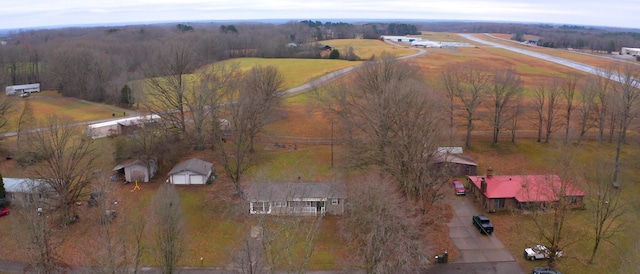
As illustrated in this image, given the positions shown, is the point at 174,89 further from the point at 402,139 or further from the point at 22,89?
the point at 22,89

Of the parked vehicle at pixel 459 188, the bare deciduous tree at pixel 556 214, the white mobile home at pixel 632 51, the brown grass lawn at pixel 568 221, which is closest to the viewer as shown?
the bare deciduous tree at pixel 556 214

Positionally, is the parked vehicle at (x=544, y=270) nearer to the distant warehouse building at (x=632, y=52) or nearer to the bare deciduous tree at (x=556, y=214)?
the bare deciduous tree at (x=556, y=214)

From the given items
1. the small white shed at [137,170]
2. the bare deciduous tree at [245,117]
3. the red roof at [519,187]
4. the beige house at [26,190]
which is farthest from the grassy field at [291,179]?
the beige house at [26,190]

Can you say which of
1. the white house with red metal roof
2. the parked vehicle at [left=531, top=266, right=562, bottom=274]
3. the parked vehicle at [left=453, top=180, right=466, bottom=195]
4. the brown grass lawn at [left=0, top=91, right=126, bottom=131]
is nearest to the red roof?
the white house with red metal roof

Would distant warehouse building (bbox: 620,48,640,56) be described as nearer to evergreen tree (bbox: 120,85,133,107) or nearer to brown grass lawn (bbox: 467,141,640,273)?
brown grass lawn (bbox: 467,141,640,273)

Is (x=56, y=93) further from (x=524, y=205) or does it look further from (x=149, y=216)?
(x=524, y=205)

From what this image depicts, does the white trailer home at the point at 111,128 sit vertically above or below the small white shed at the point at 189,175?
above

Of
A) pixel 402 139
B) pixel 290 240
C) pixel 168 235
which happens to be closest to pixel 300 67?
pixel 402 139
